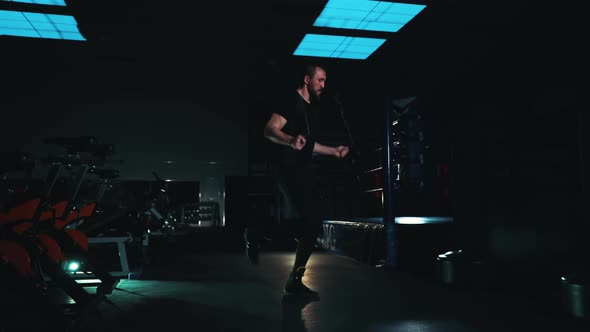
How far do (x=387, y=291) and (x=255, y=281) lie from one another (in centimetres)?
109

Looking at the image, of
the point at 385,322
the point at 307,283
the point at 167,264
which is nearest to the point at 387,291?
the point at 307,283

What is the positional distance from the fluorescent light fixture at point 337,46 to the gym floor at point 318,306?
5.83 m

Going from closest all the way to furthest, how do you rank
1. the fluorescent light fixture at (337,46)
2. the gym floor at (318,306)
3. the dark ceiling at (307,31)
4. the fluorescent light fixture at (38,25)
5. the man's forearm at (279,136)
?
the gym floor at (318,306), the man's forearm at (279,136), the dark ceiling at (307,31), the fluorescent light fixture at (38,25), the fluorescent light fixture at (337,46)

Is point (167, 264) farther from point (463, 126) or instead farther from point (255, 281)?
point (463, 126)

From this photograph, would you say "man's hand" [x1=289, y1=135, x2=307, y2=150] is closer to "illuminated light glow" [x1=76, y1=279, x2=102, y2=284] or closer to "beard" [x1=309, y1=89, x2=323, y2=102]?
"beard" [x1=309, y1=89, x2=323, y2=102]

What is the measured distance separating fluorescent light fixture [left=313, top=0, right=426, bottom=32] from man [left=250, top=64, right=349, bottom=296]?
194 inches

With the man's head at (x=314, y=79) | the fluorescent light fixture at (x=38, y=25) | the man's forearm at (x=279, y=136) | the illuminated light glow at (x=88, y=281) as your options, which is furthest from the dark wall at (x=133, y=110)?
the man's forearm at (x=279, y=136)

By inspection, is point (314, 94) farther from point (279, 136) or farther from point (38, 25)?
point (38, 25)

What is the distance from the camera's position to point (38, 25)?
814cm

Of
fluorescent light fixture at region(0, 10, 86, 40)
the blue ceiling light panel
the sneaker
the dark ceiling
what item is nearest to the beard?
the sneaker

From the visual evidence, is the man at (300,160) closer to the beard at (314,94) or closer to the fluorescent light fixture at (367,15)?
the beard at (314,94)

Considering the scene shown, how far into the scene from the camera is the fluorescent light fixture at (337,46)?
28.3ft

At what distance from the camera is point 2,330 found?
1.74 metres

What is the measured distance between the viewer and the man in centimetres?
262
